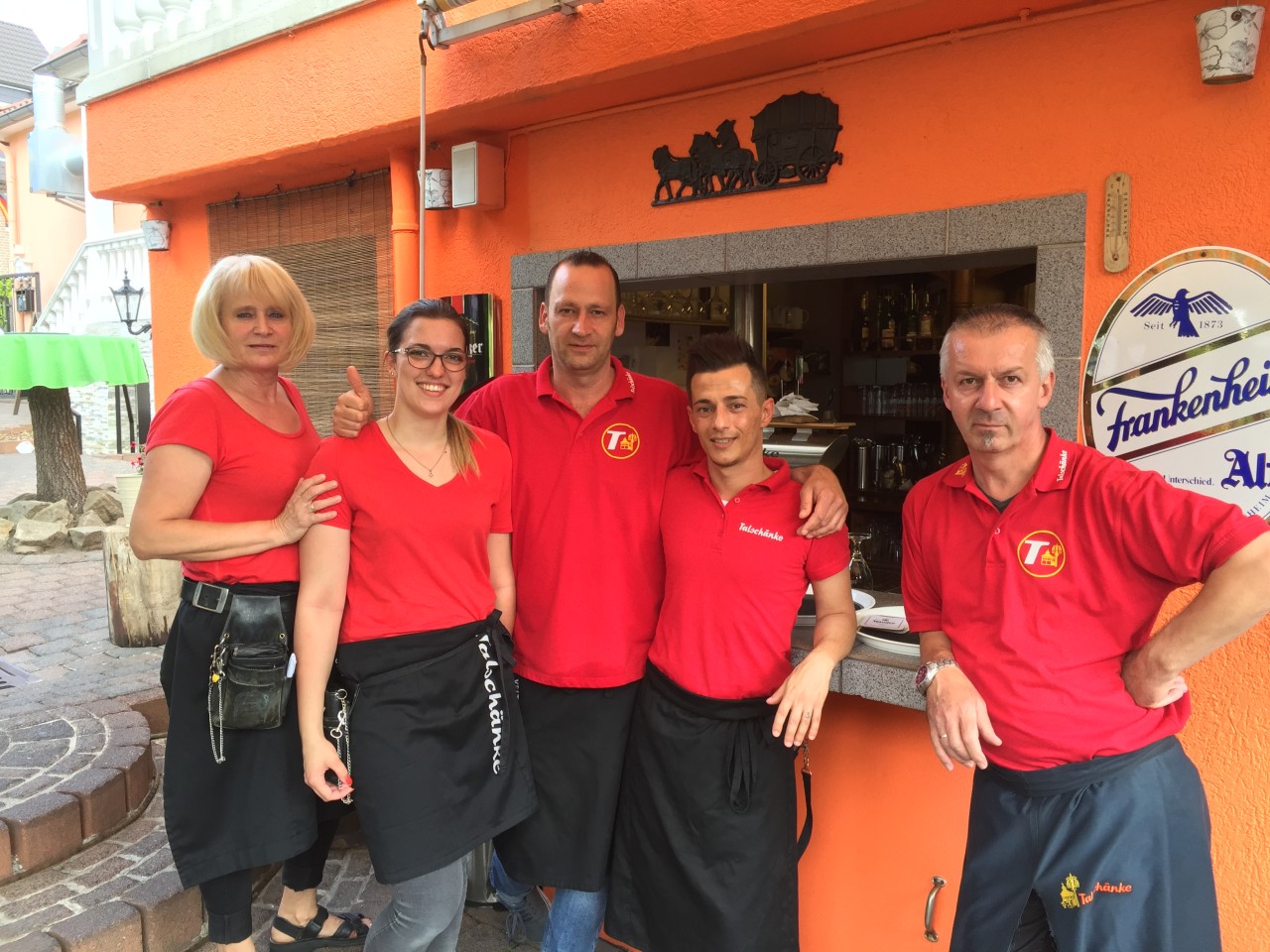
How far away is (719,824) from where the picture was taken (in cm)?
224

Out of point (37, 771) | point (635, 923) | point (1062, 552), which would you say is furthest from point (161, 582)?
point (1062, 552)

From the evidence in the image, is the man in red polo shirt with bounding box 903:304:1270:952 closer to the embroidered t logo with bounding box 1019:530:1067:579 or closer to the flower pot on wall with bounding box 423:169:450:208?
the embroidered t logo with bounding box 1019:530:1067:579

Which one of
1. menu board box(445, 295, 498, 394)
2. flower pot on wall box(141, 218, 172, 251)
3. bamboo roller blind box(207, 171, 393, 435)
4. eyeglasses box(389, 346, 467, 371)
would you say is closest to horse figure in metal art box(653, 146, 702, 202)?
menu board box(445, 295, 498, 394)

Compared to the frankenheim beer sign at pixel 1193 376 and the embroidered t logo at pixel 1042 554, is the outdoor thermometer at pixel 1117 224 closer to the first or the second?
the frankenheim beer sign at pixel 1193 376

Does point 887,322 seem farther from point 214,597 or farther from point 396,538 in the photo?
point 214,597

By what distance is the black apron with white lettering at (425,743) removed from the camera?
7.18ft

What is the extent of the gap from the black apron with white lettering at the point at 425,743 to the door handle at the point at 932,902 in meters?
1.31

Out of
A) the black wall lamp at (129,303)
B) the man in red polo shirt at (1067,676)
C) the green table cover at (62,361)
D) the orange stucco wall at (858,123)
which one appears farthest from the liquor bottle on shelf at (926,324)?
the black wall lamp at (129,303)

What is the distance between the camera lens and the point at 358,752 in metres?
2.20

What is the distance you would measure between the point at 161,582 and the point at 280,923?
107 inches

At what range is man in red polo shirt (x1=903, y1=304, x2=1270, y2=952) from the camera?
178cm

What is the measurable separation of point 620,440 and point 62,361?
19.9 feet

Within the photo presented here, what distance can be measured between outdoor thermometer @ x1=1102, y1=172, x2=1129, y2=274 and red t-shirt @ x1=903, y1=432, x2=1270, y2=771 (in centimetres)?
110

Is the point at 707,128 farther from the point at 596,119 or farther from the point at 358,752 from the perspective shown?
the point at 358,752
